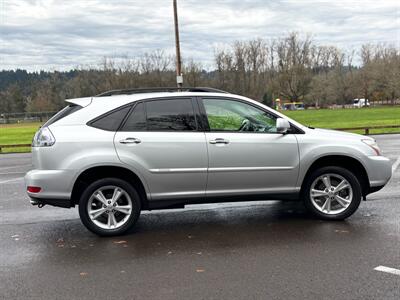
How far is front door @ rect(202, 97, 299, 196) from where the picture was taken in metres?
5.64

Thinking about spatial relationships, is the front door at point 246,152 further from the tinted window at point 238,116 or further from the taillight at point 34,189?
the taillight at point 34,189

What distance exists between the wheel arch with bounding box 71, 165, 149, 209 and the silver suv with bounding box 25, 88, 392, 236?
0.01m

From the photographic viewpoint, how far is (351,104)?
97562mm

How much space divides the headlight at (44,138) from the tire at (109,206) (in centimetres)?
71

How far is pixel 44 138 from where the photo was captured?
5.39m

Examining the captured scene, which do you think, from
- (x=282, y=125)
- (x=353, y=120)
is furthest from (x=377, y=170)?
(x=353, y=120)

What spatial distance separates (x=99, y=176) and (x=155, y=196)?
0.76 meters

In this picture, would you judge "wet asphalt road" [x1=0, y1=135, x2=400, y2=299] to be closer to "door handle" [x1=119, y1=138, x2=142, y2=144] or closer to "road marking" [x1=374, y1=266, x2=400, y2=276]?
"road marking" [x1=374, y1=266, x2=400, y2=276]

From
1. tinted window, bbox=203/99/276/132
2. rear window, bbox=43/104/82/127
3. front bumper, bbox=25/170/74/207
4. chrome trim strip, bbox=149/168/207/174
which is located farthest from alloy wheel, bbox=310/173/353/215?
rear window, bbox=43/104/82/127

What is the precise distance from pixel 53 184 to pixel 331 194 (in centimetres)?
362

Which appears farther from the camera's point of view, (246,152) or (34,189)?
(246,152)

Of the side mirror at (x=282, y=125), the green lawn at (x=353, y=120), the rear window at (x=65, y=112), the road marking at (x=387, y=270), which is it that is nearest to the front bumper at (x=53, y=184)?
the rear window at (x=65, y=112)

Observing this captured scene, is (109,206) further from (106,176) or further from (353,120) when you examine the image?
(353,120)

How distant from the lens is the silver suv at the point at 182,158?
541 centimetres
